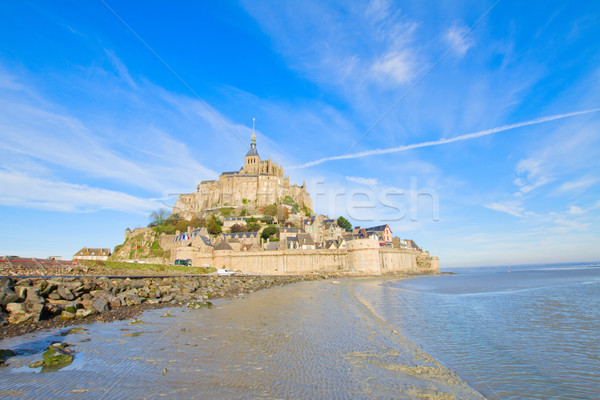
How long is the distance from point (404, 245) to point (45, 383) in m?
73.7

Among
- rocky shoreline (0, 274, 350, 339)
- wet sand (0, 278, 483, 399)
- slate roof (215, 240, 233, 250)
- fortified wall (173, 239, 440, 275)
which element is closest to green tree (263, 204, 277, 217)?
slate roof (215, 240, 233, 250)

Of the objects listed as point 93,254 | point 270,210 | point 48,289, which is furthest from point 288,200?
point 48,289

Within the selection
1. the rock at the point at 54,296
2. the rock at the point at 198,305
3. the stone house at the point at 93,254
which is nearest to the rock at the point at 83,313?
the rock at the point at 54,296

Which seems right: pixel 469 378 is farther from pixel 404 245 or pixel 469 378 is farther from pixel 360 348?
pixel 404 245

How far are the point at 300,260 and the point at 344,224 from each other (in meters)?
32.6

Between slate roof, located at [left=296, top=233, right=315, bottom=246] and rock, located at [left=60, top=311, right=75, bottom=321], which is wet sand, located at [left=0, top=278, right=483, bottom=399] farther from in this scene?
slate roof, located at [left=296, top=233, right=315, bottom=246]

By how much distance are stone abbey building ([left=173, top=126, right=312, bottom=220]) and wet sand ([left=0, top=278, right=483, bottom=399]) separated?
7425 centimetres

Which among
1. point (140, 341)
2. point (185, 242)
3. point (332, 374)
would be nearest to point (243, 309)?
point (140, 341)

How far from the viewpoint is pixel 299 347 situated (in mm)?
8281

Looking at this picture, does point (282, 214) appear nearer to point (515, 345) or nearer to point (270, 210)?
point (270, 210)

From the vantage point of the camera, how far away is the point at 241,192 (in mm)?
87375

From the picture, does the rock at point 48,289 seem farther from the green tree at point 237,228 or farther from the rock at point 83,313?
the green tree at point 237,228

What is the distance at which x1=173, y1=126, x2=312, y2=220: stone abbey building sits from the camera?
86.4 metres

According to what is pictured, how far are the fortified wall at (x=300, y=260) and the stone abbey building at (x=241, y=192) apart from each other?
3373 cm
